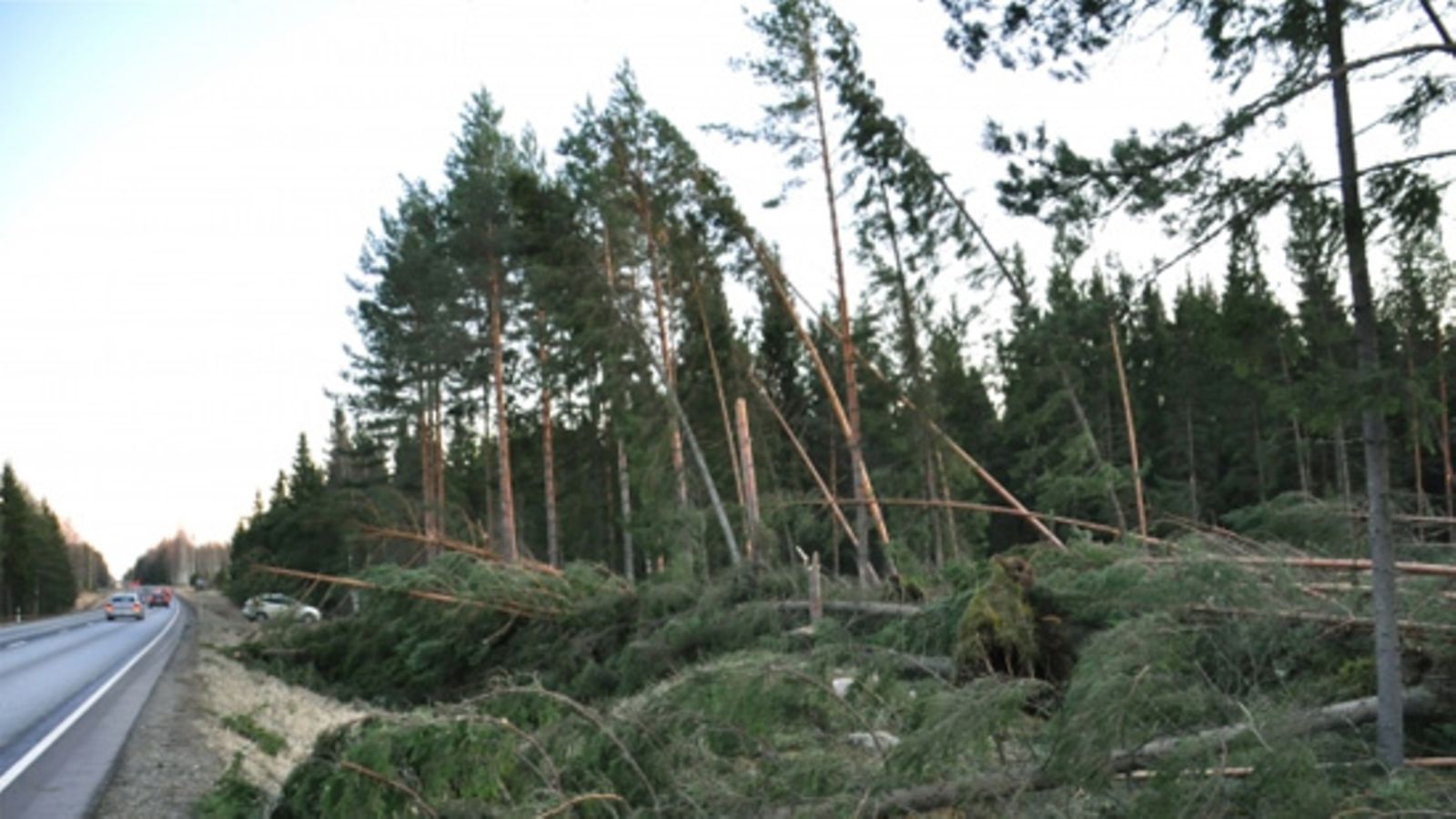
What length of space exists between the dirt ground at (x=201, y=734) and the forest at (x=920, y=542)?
1.18 m

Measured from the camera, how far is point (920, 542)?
68.4 ft

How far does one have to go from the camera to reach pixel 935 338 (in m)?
24.4

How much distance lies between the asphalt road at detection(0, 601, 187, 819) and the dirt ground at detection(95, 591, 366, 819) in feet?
0.59

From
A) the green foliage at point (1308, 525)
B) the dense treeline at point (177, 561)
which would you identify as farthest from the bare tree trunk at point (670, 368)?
the dense treeline at point (177, 561)

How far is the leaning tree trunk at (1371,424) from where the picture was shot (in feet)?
14.9

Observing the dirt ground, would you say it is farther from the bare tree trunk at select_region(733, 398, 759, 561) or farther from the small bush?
the bare tree trunk at select_region(733, 398, 759, 561)

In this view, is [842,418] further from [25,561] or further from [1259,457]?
[25,561]

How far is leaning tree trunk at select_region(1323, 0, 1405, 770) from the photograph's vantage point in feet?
14.9

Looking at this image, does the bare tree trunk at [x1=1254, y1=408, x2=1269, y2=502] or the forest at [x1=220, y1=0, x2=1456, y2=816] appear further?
the bare tree trunk at [x1=1254, y1=408, x2=1269, y2=502]

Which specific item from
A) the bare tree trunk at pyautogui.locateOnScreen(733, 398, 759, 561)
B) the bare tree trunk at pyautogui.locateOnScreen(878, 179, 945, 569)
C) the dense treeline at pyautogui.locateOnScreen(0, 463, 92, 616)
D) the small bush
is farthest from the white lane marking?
the dense treeline at pyautogui.locateOnScreen(0, 463, 92, 616)

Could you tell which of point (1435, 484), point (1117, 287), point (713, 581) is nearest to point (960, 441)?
point (1435, 484)

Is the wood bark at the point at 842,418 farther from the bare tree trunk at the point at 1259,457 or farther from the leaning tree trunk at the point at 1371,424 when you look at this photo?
the bare tree trunk at the point at 1259,457

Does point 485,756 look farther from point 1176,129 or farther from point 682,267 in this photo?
point 682,267

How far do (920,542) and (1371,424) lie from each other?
16.5m
